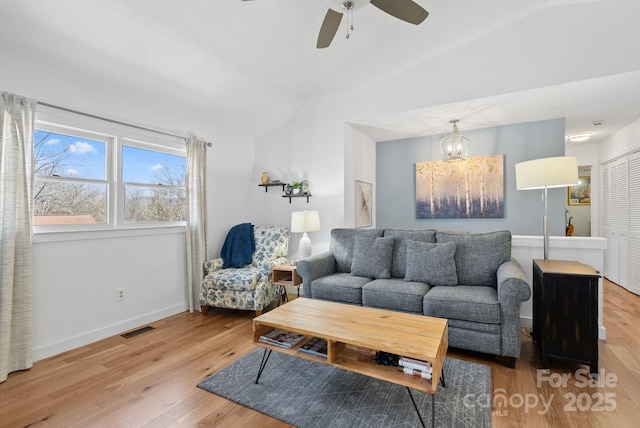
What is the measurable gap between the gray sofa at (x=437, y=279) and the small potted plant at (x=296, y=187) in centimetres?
89

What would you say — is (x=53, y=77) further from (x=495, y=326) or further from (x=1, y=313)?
(x=495, y=326)

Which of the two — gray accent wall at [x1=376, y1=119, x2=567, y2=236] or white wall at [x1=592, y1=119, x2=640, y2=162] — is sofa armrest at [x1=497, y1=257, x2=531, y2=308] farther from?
white wall at [x1=592, y1=119, x2=640, y2=162]

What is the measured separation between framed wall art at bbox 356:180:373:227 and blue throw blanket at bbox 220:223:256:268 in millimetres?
1501

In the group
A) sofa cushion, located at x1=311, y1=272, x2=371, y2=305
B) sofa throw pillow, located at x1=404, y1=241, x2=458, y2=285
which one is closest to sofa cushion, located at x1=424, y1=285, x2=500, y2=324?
sofa throw pillow, located at x1=404, y1=241, x2=458, y2=285

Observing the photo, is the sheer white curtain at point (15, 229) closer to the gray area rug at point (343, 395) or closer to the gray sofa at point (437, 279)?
the gray area rug at point (343, 395)

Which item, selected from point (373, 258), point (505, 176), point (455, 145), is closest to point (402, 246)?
point (373, 258)

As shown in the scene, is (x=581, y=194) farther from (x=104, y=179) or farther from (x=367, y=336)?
(x=104, y=179)

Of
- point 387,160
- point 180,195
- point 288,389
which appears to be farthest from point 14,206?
point 387,160

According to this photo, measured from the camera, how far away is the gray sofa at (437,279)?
88.0 inches

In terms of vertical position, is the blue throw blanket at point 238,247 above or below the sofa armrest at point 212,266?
above

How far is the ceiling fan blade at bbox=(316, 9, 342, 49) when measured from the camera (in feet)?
6.51

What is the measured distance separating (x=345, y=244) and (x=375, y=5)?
7.48ft

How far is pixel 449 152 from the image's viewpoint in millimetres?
4043

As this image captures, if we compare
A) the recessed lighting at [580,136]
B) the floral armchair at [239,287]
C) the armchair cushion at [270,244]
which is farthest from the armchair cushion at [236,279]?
the recessed lighting at [580,136]
